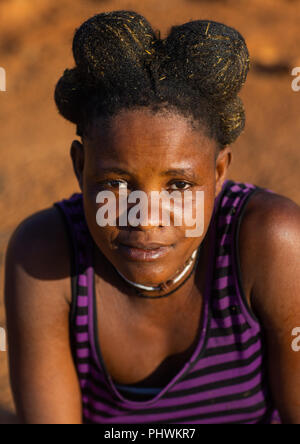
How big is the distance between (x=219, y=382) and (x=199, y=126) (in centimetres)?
96

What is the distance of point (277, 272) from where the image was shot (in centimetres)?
192

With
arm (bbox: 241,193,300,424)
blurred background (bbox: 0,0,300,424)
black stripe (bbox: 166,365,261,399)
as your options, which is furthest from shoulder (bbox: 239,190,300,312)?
blurred background (bbox: 0,0,300,424)

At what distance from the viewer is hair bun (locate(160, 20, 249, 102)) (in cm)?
167

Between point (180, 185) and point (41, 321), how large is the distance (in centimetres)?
75

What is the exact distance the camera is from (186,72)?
167 centimetres

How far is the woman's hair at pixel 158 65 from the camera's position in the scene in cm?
165

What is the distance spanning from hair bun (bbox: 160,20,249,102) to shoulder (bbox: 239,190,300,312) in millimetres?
462

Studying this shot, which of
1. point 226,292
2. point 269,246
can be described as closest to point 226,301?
point 226,292

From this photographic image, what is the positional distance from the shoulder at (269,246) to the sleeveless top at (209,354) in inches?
1.5

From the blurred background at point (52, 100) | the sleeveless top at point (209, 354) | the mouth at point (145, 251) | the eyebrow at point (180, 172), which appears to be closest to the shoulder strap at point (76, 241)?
the sleeveless top at point (209, 354)

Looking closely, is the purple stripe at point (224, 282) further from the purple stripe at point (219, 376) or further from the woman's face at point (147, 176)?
the purple stripe at point (219, 376)

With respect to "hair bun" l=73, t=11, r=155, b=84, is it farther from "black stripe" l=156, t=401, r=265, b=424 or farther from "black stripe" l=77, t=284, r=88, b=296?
"black stripe" l=156, t=401, r=265, b=424

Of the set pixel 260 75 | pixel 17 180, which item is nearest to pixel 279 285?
pixel 17 180
